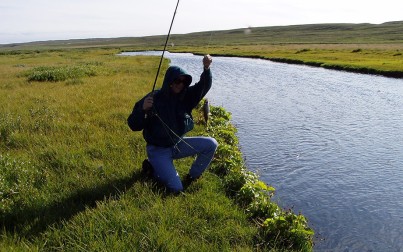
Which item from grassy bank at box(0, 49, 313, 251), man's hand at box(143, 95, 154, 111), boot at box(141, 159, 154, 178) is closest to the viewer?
grassy bank at box(0, 49, 313, 251)

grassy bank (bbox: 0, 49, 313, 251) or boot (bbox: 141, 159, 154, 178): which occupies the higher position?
boot (bbox: 141, 159, 154, 178)

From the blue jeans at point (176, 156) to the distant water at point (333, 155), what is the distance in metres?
2.46

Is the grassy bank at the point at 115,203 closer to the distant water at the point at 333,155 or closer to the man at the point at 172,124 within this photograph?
the man at the point at 172,124

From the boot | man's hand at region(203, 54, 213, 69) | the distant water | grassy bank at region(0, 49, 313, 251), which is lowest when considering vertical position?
the distant water

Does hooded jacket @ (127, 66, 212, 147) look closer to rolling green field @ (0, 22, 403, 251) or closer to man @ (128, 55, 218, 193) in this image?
man @ (128, 55, 218, 193)

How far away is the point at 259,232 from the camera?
6.04 meters

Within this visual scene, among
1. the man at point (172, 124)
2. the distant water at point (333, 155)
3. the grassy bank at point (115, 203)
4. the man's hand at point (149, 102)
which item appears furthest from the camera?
the distant water at point (333, 155)

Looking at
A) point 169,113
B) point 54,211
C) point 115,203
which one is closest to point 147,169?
point 169,113

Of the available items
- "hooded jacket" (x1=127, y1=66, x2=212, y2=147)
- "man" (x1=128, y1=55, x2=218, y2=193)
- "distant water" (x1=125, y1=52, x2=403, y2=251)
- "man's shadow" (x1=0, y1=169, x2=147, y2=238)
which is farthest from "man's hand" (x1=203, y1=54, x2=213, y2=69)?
"distant water" (x1=125, y1=52, x2=403, y2=251)

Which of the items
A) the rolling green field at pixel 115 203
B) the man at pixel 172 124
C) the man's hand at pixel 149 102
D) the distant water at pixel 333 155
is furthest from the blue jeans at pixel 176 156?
the distant water at pixel 333 155

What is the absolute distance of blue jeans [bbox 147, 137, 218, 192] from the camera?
6.94 meters

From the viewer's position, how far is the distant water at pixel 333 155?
7891mm

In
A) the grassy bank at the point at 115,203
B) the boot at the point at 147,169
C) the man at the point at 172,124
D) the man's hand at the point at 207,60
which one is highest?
the man's hand at the point at 207,60

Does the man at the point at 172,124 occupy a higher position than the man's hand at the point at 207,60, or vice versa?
the man's hand at the point at 207,60
